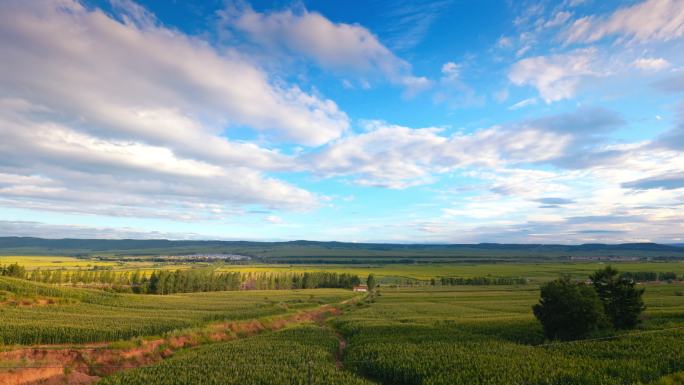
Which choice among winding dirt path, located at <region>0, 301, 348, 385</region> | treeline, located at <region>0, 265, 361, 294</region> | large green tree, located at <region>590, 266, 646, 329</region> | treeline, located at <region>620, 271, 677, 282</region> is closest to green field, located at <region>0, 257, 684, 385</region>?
winding dirt path, located at <region>0, 301, 348, 385</region>

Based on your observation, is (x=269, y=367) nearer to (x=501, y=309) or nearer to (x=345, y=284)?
(x=501, y=309)

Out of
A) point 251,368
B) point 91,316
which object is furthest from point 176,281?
point 251,368

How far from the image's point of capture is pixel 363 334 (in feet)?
152

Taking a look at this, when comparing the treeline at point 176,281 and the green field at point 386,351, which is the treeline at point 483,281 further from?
the green field at point 386,351

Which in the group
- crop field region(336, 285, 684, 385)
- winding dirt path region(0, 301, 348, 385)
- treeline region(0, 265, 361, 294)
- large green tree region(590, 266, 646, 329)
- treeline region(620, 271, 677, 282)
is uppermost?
large green tree region(590, 266, 646, 329)

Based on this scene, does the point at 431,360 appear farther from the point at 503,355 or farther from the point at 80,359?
the point at 80,359

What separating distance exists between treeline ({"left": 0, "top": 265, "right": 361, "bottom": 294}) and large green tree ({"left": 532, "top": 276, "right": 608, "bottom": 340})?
108m

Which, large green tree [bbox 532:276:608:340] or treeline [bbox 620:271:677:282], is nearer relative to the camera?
large green tree [bbox 532:276:608:340]

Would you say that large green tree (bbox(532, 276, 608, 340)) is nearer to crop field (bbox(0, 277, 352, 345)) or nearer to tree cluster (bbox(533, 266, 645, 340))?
tree cluster (bbox(533, 266, 645, 340))

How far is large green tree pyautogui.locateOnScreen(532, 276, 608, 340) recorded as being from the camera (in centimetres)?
4166

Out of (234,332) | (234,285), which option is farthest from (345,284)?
(234,332)

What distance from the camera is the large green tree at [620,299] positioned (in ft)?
154

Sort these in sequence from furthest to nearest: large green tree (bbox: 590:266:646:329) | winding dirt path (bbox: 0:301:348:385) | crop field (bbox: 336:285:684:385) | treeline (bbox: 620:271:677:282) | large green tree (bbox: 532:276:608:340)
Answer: treeline (bbox: 620:271:677:282), large green tree (bbox: 590:266:646:329), large green tree (bbox: 532:276:608:340), winding dirt path (bbox: 0:301:348:385), crop field (bbox: 336:285:684:385)

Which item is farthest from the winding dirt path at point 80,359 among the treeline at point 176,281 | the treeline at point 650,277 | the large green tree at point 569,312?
the treeline at point 650,277
